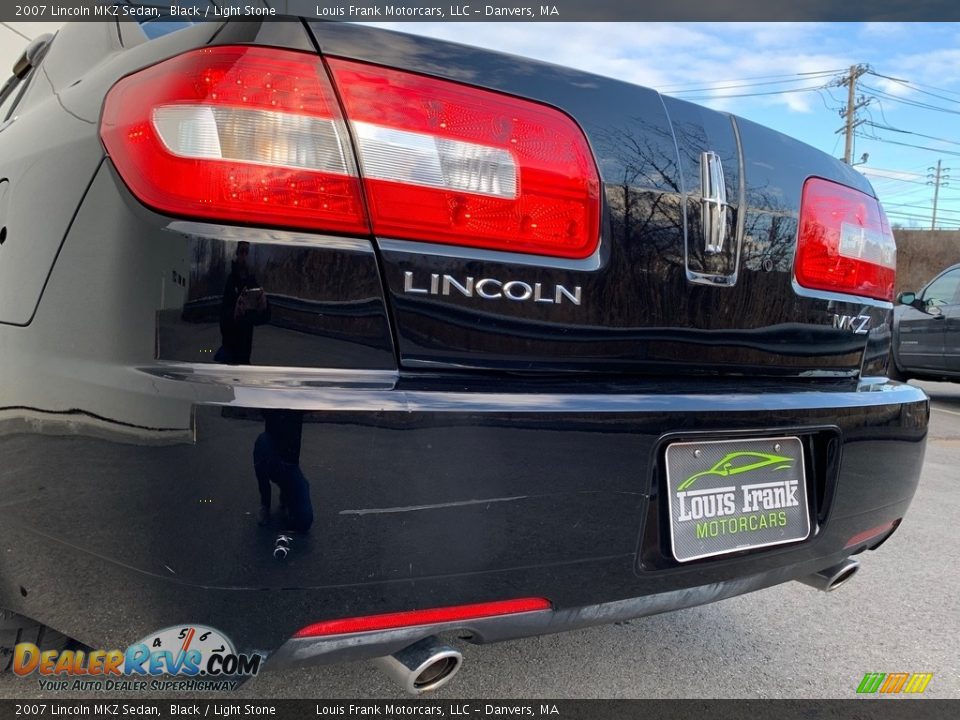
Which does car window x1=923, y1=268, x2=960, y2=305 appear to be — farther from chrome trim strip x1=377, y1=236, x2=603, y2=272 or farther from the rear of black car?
chrome trim strip x1=377, y1=236, x2=603, y2=272

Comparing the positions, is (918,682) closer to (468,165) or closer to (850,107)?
(468,165)

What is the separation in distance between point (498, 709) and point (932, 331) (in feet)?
25.2

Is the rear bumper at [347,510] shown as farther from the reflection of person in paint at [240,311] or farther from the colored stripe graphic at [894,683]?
the colored stripe graphic at [894,683]

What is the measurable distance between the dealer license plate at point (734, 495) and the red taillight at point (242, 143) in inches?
29.4

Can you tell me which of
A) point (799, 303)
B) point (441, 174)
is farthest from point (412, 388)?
point (799, 303)

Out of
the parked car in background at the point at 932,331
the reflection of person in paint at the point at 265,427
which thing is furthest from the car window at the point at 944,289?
the reflection of person in paint at the point at 265,427

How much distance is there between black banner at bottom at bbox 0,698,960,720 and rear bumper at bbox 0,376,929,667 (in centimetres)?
39

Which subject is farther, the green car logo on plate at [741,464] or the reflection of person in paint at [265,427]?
the green car logo on plate at [741,464]

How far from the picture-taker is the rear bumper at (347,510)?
1028 mm

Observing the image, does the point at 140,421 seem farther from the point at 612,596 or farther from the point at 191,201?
the point at 612,596

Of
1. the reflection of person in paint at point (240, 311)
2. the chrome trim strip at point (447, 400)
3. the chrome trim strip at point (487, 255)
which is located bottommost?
the chrome trim strip at point (447, 400)

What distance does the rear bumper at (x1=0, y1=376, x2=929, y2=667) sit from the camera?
3.37ft

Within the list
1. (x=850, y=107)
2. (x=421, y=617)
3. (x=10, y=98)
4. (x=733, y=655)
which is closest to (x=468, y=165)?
(x=421, y=617)

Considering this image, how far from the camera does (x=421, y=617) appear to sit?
3.80 ft
